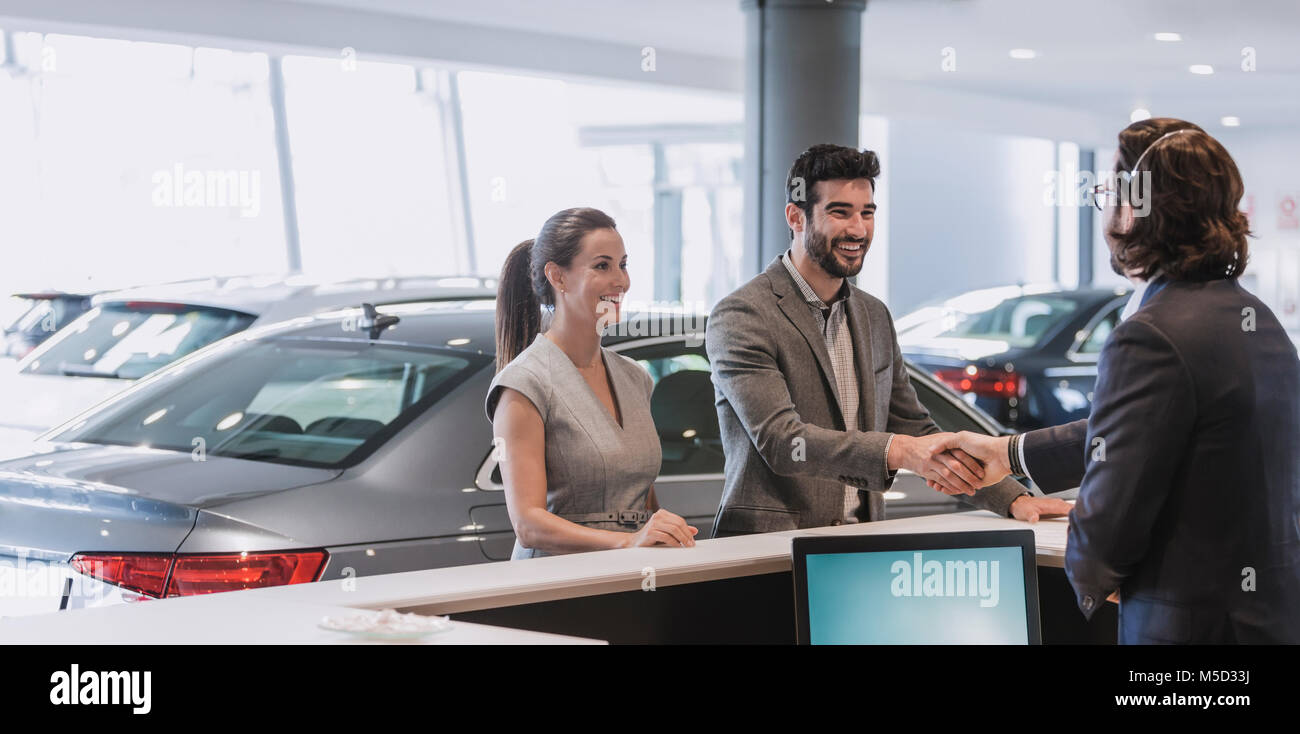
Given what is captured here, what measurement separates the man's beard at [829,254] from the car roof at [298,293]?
1.40 meters

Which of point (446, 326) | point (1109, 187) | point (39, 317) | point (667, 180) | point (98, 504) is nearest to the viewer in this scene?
point (1109, 187)

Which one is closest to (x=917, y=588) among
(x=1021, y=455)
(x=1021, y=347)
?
(x=1021, y=455)

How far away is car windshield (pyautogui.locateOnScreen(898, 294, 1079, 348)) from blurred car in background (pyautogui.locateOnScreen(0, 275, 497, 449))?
3.72 m

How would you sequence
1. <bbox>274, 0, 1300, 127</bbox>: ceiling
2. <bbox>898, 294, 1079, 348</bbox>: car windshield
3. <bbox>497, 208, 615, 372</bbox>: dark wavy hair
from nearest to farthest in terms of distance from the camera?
<bbox>497, 208, 615, 372</bbox>: dark wavy hair, <bbox>898, 294, 1079, 348</bbox>: car windshield, <bbox>274, 0, 1300, 127</bbox>: ceiling

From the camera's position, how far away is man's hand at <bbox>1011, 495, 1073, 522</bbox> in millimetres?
2785

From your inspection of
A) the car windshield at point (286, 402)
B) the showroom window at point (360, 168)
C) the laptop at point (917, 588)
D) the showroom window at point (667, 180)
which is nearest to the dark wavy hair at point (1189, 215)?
the laptop at point (917, 588)

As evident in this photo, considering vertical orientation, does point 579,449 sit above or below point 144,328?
below

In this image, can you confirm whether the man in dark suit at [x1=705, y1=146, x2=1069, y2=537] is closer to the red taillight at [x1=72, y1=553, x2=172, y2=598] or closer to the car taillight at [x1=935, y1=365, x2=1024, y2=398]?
the red taillight at [x1=72, y1=553, x2=172, y2=598]

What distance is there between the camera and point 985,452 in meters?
2.60

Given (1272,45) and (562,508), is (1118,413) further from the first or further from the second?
(1272,45)

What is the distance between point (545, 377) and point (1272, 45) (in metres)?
9.09

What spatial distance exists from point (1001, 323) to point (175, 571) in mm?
5948

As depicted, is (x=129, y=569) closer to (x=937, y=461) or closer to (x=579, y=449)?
(x=579, y=449)

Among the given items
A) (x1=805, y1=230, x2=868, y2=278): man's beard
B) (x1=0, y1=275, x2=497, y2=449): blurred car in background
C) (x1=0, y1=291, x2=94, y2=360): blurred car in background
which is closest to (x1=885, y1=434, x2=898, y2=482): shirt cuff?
(x1=805, y1=230, x2=868, y2=278): man's beard
